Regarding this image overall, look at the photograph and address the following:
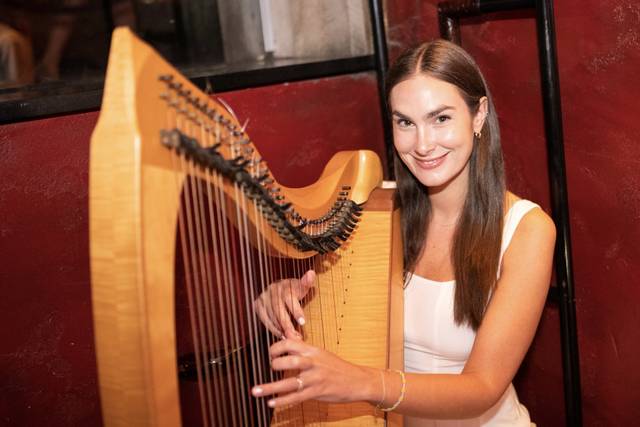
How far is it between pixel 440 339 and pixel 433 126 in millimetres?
593

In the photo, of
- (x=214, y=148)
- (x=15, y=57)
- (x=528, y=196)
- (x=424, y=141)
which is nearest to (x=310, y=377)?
(x=214, y=148)

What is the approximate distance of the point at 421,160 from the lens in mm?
1779

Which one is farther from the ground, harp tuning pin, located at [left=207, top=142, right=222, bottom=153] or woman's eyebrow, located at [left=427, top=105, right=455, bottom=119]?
woman's eyebrow, located at [left=427, top=105, right=455, bottom=119]

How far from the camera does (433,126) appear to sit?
173 centimetres

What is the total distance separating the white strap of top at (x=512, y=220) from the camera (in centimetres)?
176

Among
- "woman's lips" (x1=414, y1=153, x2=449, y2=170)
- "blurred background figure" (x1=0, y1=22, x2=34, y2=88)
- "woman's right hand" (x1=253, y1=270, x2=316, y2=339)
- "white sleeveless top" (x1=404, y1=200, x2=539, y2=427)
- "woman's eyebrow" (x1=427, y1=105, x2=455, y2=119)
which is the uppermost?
"blurred background figure" (x1=0, y1=22, x2=34, y2=88)

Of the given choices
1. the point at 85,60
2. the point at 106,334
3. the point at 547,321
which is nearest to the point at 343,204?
the point at 547,321

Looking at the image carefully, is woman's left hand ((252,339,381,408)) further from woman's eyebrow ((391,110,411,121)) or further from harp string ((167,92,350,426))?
woman's eyebrow ((391,110,411,121))

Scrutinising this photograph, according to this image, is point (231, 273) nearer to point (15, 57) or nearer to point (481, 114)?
point (481, 114)

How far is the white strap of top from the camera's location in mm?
1760

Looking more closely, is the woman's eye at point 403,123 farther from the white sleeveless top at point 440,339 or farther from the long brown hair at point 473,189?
the white sleeveless top at point 440,339

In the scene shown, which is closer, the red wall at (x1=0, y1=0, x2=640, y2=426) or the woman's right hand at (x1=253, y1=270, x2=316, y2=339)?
the woman's right hand at (x1=253, y1=270, x2=316, y2=339)

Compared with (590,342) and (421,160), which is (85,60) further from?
(590,342)

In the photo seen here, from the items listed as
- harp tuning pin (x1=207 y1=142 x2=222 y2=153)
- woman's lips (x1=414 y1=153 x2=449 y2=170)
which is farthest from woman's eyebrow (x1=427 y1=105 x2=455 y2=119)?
harp tuning pin (x1=207 y1=142 x2=222 y2=153)
